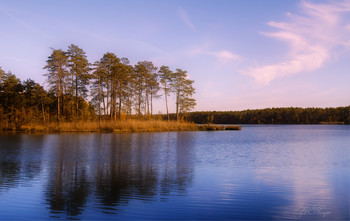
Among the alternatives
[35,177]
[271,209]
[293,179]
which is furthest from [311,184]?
[35,177]

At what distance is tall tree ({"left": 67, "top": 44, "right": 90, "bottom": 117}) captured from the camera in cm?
4422

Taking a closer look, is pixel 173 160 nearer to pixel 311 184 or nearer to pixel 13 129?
pixel 311 184

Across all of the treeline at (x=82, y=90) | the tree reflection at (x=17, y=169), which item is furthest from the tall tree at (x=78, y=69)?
the tree reflection at (x=17, y=169)

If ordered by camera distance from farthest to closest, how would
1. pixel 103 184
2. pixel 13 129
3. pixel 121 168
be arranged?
1. pixel 13 129
2. pixel 121 168
3. pixel 103 184

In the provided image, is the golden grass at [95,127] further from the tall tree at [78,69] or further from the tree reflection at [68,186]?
the tree reflection at [68,186]

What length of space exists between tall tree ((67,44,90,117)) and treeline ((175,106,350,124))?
75.9 m

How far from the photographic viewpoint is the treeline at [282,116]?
394ft

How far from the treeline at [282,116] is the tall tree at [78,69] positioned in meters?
75.9

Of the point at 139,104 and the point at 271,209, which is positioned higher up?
the point at 139,104

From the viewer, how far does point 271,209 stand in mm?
6441

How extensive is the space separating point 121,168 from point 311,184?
735 centimetres

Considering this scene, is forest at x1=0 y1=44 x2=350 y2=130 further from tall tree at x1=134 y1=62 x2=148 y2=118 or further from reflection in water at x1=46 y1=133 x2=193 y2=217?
reflection in water at x1=46 y1=133 x2=193 y2=217

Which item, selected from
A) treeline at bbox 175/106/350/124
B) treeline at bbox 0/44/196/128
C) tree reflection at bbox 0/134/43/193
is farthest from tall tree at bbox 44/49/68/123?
treeline at bbox 175/106/350/124

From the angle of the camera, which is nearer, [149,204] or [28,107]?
[149,204]
